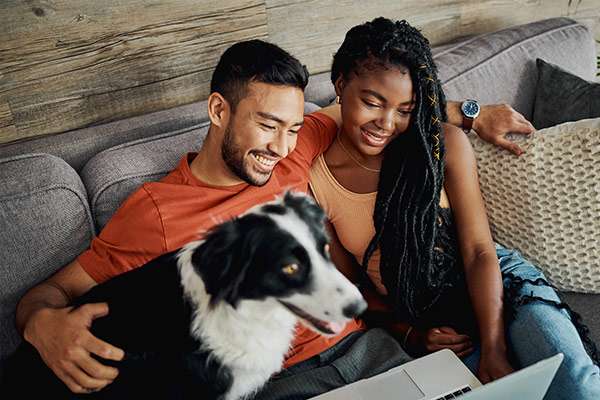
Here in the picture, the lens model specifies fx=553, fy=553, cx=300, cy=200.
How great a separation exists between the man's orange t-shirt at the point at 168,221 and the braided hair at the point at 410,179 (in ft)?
0.83

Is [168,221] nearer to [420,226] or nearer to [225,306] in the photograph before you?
[225,306]

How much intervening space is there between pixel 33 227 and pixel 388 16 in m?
1.46

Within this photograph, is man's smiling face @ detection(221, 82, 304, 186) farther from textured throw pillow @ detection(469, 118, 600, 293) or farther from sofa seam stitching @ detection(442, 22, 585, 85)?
sofa seam stitching @ detection(442, 22, 585, 85)

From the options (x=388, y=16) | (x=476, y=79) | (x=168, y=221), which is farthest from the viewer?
(x=388, y=16)

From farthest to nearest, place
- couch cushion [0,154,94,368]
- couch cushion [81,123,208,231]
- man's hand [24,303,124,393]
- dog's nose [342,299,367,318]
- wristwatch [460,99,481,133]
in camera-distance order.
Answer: wristwatch [460,99,481,133], couch cushion [81,123,208,231], couch cushion [0,154,94,368], man's hand [24,303,124,393], dog's nose [342,299,367,318]

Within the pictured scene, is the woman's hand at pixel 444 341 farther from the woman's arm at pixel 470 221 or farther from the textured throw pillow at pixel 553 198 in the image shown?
the textured throw pillow at pixel 553 198

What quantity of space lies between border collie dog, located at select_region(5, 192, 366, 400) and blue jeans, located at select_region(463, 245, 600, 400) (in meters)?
0.59

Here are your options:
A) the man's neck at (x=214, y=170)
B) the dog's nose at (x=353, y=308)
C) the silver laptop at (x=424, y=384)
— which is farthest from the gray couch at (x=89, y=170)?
the dog's nose at (x=353, y=308)

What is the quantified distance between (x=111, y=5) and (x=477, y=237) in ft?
3.85

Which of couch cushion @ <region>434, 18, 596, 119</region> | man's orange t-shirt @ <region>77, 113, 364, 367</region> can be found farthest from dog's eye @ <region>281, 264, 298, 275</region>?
couch cushion @ <region>434, 18, 596, 119</region>

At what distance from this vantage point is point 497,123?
1531mm

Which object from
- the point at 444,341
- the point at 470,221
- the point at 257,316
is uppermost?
the point at 257,316

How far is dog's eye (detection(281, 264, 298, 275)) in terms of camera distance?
839 mm

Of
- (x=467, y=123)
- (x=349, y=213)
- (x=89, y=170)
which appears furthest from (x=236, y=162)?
(x=467, y=123)
